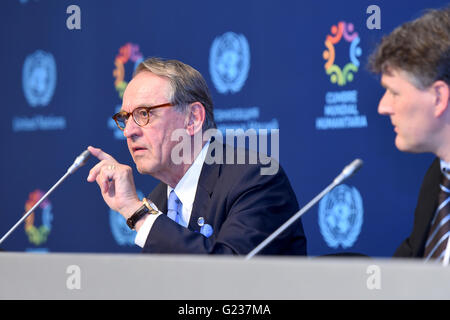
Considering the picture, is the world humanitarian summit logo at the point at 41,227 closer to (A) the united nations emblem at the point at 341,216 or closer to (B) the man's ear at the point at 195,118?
(A) the united nations emblem at the point at 341,216

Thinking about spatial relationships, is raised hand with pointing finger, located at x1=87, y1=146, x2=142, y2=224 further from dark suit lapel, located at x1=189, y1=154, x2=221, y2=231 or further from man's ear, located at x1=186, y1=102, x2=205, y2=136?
man's ear, located at x1=186, y1=102, x2=205, y2=136

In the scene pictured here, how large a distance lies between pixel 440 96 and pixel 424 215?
0.35m

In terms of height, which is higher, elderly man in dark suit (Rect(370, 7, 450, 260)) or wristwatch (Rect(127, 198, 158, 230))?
elderly man in dark suit (Rect(370, 7, 450, 260))

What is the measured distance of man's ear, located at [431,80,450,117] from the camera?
172 cm

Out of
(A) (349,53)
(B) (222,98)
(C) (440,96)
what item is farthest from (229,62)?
(C) (440,96)

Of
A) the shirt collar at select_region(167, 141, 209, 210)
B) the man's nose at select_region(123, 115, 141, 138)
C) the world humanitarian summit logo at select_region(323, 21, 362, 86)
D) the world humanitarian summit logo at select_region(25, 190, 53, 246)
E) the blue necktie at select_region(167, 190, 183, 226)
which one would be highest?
the world humanitarian summit logo at select_region(323, 21, 362, 86)

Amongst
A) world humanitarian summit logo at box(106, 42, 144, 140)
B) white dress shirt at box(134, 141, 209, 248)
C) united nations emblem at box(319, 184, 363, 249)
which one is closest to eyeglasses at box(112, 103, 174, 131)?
white dress shirt at box(134, 141, 209, 248)

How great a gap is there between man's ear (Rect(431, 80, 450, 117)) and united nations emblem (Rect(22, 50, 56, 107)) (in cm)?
319

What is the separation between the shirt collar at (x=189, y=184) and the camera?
97.9 inches

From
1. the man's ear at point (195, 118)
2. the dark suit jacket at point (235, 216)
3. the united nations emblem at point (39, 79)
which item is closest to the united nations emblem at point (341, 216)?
the dark suit jacket at point (235, 216)

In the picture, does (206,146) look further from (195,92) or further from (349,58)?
(349,58)

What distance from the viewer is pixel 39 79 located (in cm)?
452

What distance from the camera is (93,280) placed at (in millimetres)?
1214
